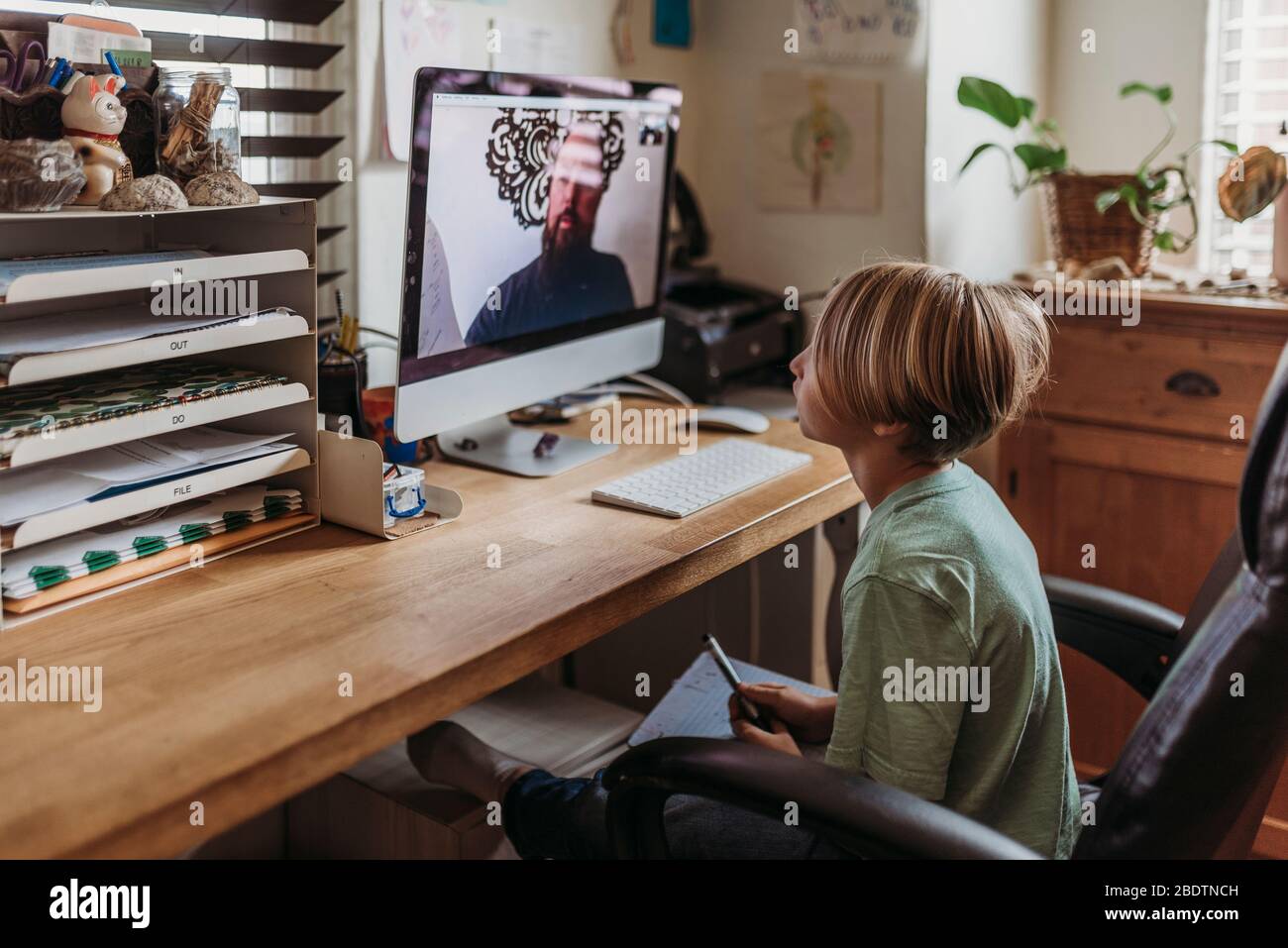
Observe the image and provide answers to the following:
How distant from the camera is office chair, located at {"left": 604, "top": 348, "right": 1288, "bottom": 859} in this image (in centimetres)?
91

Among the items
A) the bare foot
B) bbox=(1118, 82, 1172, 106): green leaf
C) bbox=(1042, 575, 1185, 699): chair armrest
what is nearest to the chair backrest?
bbox=(1042, 575, 1185, 699): chair armrest

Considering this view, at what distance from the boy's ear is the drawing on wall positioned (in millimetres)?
1248

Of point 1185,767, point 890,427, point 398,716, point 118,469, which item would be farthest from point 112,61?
point 1185,767

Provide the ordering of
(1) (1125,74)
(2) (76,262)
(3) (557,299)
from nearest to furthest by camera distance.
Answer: (2) (76,262) < (3) (557,299) < (1) (1125,74)

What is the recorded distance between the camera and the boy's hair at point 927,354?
1144 millimetres

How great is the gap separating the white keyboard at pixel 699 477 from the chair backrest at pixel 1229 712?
65 centimetres

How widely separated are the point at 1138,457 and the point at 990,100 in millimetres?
678

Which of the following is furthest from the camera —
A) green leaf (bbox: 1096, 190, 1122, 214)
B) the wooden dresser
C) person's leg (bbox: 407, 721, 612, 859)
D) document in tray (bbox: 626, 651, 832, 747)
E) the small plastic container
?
green leaf (bbox: 1096, 190, 1122, 214)

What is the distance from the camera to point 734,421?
187 centimetres

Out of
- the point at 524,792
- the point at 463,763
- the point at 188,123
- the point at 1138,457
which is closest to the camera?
the point at 188,123

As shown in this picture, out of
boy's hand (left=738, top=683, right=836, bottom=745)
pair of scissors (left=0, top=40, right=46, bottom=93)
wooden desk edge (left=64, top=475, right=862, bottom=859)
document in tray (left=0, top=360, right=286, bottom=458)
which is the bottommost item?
boy's hand (left=738, top=683, right=836, bottom=745)

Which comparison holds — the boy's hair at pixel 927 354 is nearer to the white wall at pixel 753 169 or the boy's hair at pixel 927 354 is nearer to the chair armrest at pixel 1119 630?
the chair armrest at pixel 1119 630

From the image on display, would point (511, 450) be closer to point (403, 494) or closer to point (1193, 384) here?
point (403, 494)

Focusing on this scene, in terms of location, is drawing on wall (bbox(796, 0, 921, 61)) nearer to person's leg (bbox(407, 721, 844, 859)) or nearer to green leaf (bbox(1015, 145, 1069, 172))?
green leaf (bbox(1015, 145, 1069, 172))
